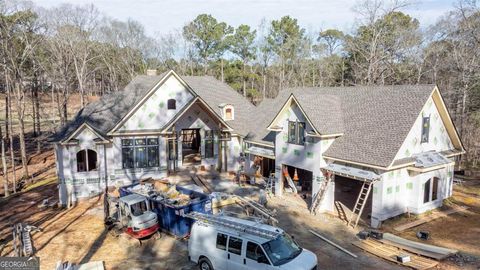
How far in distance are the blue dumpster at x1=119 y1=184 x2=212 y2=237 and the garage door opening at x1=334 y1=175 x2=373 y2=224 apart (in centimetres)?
839

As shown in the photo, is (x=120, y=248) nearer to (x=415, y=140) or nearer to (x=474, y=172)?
(x=415, y=140)

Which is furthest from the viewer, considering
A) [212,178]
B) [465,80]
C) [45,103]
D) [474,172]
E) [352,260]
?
[45,103]

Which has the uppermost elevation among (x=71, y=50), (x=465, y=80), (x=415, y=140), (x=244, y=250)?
(x=71, y=50)

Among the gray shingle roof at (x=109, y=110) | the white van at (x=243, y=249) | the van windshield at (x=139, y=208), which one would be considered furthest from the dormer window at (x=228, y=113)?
the white van at (x=243, y=249)

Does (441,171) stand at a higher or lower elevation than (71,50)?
lower

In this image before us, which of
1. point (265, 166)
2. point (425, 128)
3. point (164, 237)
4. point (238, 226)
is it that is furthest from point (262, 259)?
point (265, 166)

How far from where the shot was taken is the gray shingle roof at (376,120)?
19.4 meters

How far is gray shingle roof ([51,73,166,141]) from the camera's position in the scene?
25156 millimetres

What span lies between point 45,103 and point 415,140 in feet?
289

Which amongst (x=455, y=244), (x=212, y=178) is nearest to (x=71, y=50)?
(x=212, y=178)

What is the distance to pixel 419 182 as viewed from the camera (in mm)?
20500

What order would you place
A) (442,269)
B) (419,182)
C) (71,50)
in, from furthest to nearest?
(71,50)
(419,182)
(442,269)

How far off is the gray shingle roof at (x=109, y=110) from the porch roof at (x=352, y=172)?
14590 millimetres

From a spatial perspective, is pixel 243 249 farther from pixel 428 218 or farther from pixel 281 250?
pixel 428 218
